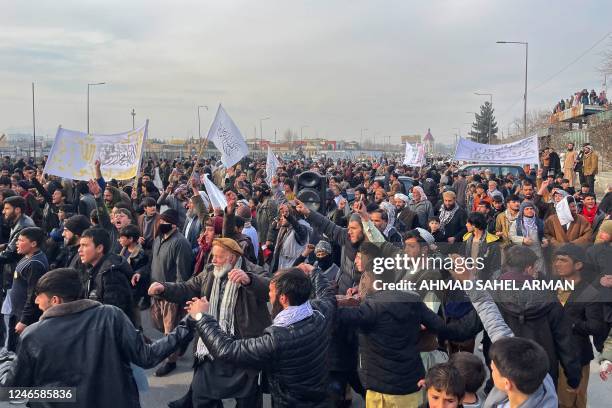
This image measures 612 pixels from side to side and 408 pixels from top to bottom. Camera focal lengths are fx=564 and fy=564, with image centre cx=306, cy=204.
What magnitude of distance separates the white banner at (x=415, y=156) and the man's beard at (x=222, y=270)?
67.0ft

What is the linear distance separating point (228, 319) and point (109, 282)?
1.11 meters

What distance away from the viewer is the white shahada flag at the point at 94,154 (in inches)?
399

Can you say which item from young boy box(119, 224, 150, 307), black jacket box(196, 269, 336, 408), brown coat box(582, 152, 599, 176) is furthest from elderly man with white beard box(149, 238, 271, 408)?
brown coat box(582, 152, 599, 176)

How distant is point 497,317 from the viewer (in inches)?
138

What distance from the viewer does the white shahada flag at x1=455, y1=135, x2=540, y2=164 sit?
45.9 ft

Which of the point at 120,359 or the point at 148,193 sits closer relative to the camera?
the point at 120,359

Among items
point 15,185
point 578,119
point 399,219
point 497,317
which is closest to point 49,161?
point 15,185

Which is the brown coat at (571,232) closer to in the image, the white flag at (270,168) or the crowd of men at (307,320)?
the crowd of men at (307,320)

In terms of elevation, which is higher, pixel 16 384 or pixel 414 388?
pixel 16 384

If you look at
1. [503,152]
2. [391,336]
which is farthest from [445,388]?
[503,152]

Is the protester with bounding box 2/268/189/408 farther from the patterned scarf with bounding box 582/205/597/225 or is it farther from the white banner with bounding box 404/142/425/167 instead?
the white banner with bounding box 404/142/425/167

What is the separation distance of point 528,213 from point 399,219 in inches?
73.9

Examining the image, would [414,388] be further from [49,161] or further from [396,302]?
[49,161]

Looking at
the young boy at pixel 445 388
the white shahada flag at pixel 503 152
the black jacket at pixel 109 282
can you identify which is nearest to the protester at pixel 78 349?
the black jacket at pixel 109 282
